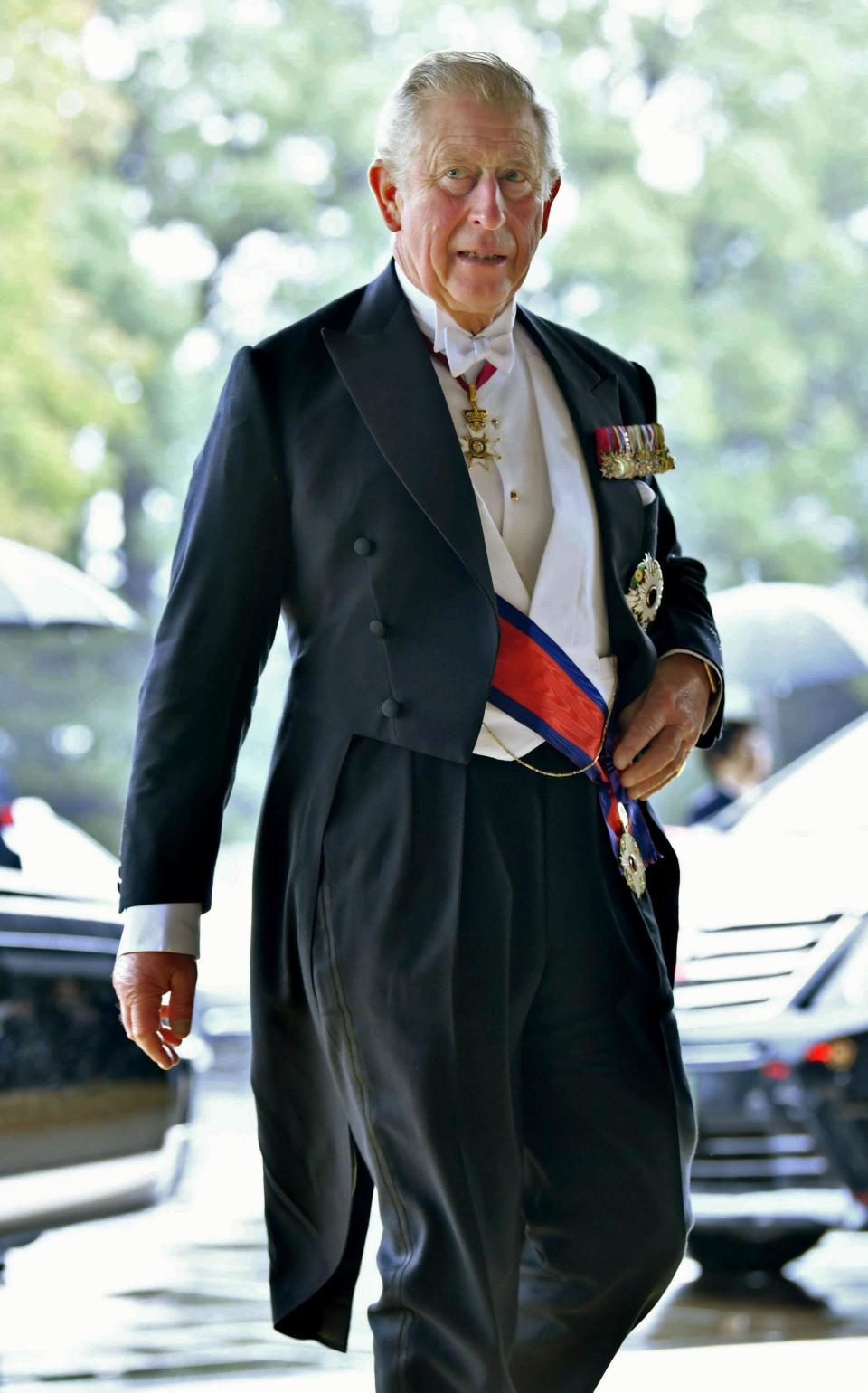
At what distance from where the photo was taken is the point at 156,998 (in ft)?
5.07

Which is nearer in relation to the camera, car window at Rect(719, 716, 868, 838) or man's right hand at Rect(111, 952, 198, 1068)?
man's right hand at Rect(111, 952, 198, 1068)

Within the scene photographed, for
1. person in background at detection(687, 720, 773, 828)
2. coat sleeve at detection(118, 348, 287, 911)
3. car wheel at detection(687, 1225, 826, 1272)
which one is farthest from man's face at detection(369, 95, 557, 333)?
person in background at detection(687, 720, 773, 828)

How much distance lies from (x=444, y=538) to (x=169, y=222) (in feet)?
22.9

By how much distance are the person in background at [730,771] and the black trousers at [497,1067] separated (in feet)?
10.5

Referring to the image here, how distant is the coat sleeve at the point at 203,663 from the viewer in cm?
154

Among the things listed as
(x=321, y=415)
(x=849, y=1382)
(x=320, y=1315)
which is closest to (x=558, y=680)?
(x=321, y=415)

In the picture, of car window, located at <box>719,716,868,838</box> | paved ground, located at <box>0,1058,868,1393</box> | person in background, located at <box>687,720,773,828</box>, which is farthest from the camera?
person in background, located at <box>687,720,773,828</box>

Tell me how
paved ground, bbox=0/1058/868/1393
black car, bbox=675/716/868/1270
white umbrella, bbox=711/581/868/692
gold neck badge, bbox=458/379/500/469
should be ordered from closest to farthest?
gold neck badge, bbox=458/379/500/469
paved ground, bbox=0/1058/868/1393
black car, bbox=675/716/868/1270
white umbrella, bbox=711/581/868/692

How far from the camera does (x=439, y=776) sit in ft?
4.93

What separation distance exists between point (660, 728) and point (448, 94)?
52cm

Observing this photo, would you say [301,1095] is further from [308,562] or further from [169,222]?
[169,222]

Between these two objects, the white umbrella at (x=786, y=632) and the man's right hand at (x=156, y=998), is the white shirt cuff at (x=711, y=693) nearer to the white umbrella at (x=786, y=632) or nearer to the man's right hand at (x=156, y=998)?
the man's right hand at (x=156, y=998)

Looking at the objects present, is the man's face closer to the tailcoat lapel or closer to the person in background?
the tailcoat lapel

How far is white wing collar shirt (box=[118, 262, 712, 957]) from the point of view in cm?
154
